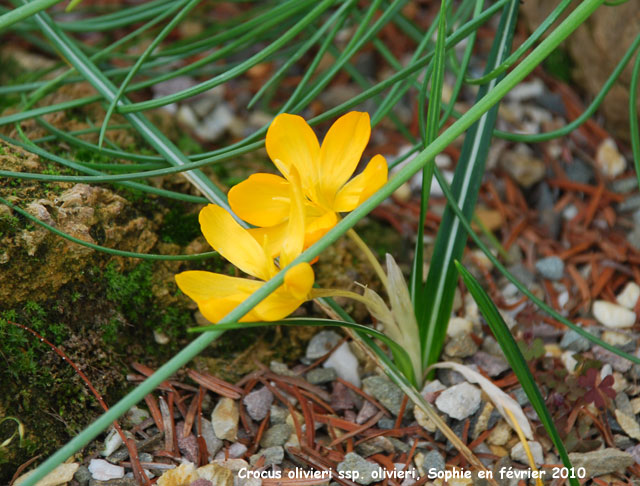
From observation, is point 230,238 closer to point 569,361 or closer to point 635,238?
point 569,361

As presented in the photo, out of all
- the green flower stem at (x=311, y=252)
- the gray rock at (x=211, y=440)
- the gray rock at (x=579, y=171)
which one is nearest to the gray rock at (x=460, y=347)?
the gray rock at (x=211, y=440)

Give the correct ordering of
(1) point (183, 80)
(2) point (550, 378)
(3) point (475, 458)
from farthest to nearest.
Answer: (1) point (183, 80) < (2) point (550, 378) < (3) point (475, 458)

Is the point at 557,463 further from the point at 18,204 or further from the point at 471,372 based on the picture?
the point at 18,204

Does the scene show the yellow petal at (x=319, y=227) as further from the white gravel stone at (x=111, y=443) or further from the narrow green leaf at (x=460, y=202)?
the white gravel stone at (x=111, y=443)

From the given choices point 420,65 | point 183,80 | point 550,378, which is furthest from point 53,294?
point 183,80

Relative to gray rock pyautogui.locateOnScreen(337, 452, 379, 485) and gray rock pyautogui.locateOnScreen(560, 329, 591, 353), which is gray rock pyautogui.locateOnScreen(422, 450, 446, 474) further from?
gray rock pyautogui.locateOnScreen(560, 329, 591, 353)

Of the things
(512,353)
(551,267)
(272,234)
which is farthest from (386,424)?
(551,267)

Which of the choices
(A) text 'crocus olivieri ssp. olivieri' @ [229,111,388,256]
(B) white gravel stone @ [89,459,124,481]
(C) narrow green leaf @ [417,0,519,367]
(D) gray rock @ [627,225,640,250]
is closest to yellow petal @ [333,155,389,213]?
(A) text 'crocus olivieri ssp. olivieri' @ [229,111,388,256]
